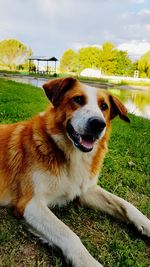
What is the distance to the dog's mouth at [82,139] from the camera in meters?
3.43

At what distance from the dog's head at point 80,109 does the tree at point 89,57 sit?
253 ft

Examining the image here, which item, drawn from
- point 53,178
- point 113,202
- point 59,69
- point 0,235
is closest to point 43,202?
point 53,178

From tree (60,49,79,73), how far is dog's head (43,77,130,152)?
291ft

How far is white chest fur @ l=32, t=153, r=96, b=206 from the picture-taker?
3.40m

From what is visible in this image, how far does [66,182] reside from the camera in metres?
3.50

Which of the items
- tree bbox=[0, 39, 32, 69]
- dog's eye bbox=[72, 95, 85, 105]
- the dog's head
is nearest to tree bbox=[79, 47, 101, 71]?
tree bbox=[0, 39, 32, 69]

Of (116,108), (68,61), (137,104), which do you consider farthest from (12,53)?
(116,108)

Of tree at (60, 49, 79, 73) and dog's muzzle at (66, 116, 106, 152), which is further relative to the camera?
tree at (60, 49, 79, 73)

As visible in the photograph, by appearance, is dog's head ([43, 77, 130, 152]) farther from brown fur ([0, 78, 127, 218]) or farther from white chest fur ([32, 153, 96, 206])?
white chest fur ([32, 153, 96, 206])

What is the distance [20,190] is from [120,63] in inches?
3082

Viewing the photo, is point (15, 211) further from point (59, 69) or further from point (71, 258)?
point (59, 69)

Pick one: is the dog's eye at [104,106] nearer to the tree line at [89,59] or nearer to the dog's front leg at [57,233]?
the dog's front leg at [57,233]

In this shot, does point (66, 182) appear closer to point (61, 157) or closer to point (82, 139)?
point (61, 157)

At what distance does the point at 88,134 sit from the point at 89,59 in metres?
81.3
